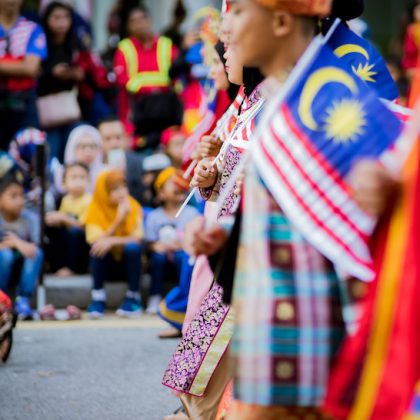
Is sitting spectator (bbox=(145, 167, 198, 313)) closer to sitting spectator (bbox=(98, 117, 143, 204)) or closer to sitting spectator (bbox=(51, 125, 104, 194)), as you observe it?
sitting spectator (bbox=(98, 117, 143, 204))

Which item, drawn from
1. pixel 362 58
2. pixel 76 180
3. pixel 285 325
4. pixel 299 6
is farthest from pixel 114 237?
pixel 285 325

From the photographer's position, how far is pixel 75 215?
9.52 meters

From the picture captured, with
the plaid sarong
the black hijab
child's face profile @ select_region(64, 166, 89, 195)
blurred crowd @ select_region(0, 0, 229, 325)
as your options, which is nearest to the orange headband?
the plaid sarong

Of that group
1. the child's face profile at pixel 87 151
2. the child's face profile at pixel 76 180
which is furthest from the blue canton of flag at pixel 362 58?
the child's face profile at pixel 87 151

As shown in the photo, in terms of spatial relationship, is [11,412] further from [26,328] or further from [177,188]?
[177,188]

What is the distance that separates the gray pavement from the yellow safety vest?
3.28 meters

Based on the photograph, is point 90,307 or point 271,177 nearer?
point 271,177

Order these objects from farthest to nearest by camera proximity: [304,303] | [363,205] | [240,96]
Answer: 1. [240,96]
2. [304,303]
3. [363,205]

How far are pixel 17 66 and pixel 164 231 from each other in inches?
79.2

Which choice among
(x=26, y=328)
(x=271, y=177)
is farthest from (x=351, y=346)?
(x=26, y=328)

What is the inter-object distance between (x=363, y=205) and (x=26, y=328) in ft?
18.8

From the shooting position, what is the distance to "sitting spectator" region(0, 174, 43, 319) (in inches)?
337

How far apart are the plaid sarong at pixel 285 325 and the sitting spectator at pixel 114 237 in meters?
5.86

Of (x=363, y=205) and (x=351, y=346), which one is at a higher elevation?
(x=363, y=205)
